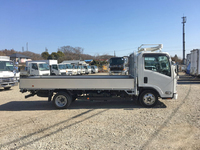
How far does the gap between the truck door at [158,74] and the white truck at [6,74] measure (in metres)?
11.0

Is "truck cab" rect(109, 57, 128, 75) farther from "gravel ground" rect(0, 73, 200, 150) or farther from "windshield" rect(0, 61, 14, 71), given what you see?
"gravel ground" rect(0, 73, 200, 150)

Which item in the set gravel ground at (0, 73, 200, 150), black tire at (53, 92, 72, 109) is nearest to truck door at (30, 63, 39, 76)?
gravel ground at (0, 73, 200, 150)

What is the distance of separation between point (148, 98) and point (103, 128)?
2885mm

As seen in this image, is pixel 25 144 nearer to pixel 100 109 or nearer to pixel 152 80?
pixel 100 109

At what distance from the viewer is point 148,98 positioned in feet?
22.6

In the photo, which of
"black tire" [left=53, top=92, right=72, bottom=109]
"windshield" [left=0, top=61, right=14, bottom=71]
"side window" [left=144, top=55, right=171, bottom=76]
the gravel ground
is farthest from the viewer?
"windshield" [left=0, top=61, right=14, bottom=71]

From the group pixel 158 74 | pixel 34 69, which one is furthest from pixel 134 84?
pixel 34 69

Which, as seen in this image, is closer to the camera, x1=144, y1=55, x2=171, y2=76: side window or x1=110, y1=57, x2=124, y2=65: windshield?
x1=144, y1=55, x2=171, y2=76: side window

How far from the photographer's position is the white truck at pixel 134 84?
663 centimetres

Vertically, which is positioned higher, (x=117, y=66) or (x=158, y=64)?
(x=117, y=66)

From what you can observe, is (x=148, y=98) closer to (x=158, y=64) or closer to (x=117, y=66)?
(x=158, y=64)

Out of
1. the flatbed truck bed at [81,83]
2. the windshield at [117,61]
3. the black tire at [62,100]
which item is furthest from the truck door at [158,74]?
the windshield at [117,61]

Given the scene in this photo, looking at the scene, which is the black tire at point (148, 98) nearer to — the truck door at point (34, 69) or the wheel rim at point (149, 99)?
the wheel rim at point (149, 99)

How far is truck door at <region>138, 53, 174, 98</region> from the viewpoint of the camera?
21.7 ft
